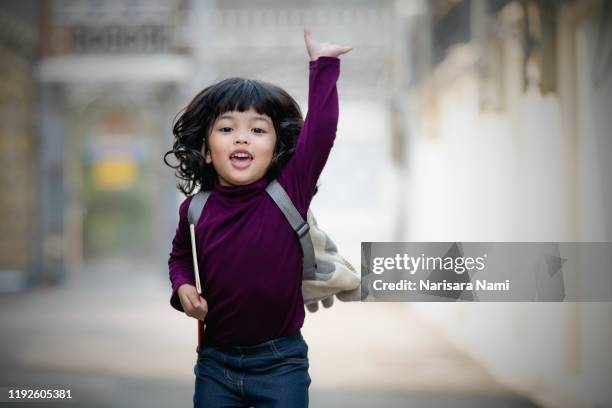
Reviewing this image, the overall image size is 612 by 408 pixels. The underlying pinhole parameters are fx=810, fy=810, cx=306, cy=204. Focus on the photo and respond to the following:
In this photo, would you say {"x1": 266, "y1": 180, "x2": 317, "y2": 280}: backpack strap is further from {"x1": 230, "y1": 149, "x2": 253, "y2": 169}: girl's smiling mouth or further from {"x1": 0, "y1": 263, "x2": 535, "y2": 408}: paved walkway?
{"x1": 0, "y1": 263, "x2": 535, "y2": 408}: paved walkway

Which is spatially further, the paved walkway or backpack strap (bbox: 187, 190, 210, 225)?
the paved walkway

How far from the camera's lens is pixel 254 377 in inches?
67.7

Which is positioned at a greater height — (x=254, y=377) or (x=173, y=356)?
(x=173, y=356)

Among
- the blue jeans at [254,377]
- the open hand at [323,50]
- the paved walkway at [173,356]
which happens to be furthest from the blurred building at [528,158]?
the blue jeans at [254,377]

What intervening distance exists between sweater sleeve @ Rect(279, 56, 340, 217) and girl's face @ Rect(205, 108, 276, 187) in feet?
0.21

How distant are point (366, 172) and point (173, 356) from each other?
4.21 m

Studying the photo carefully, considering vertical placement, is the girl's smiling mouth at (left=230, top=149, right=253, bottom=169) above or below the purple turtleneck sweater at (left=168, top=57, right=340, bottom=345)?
above

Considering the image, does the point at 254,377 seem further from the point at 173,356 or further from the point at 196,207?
the point at 173,356

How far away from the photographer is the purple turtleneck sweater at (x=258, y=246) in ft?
5.59

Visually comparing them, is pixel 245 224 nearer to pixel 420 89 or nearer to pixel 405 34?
pixel 420 89

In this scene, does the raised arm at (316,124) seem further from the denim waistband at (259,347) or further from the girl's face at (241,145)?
the denim waistband at (259,347)

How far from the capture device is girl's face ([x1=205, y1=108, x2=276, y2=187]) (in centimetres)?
172

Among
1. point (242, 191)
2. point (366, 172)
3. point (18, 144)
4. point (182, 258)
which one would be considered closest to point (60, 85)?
point (18, 144)

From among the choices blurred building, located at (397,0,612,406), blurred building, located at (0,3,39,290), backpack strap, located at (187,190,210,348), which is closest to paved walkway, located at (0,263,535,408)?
blurred building, located at (397,0,612,406)
